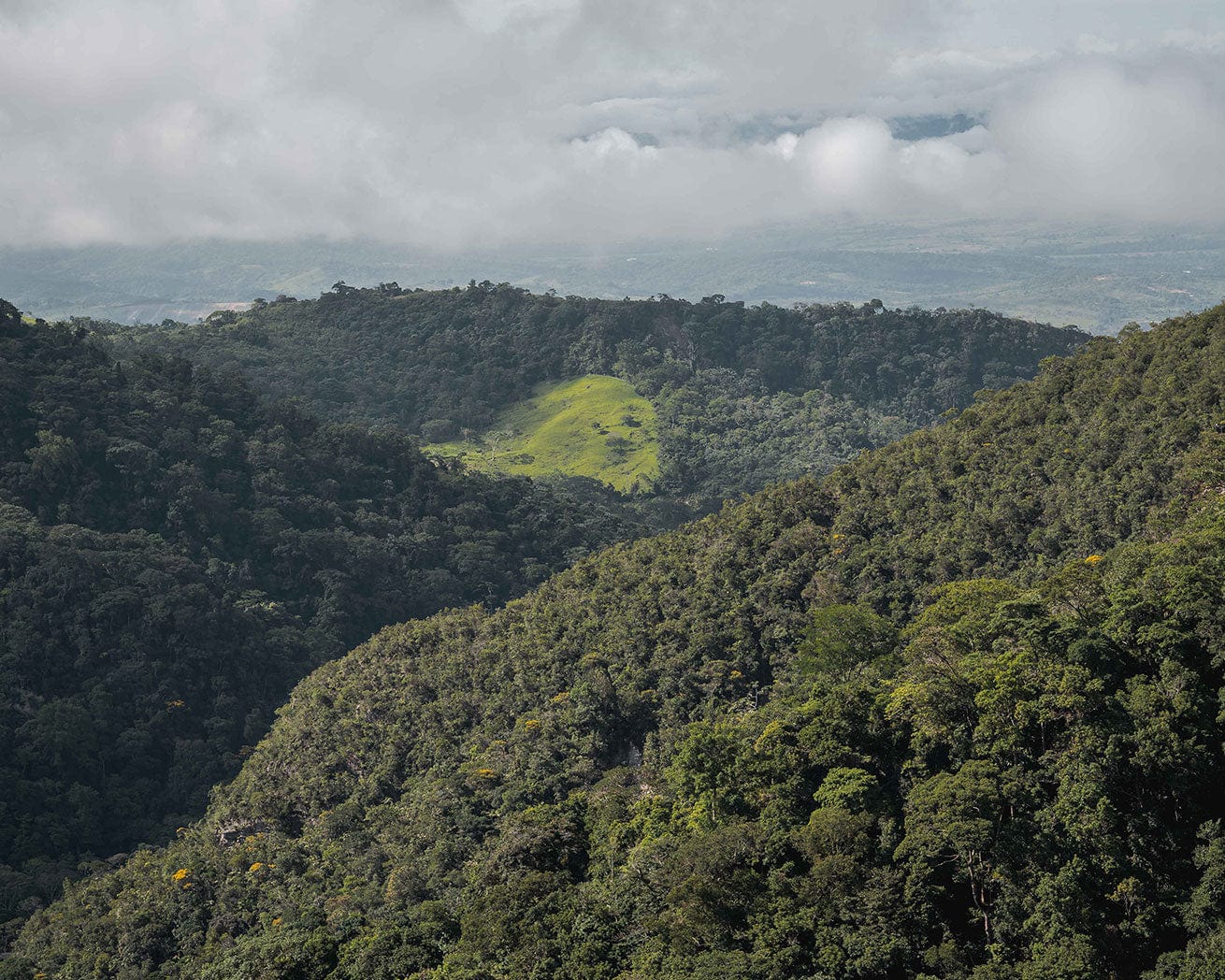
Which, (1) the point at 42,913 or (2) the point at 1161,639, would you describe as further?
(1) the point at 42,913

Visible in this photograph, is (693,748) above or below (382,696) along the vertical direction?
above

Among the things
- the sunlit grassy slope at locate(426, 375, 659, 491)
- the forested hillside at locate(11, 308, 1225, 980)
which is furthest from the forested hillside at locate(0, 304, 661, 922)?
the sunlit grassy slope at locate(426, 375, 659, 491)

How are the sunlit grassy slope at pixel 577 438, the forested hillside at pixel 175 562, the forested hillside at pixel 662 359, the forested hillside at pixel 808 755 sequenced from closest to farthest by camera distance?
the forested hillside at pixel 808 755
the forested hillside at pixel 175 562
the sunlit grassy slope at pixel 577 438
the forested hillside at pixel 662 359

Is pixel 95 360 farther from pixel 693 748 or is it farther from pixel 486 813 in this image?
pixel 693 748

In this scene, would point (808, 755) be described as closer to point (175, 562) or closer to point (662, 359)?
point (175, 562)

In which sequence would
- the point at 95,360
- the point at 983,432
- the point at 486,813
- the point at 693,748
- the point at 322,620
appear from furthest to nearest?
the point at 95,360 → the point at 322,620 → the point at 983,432 → the point at 486,813 → the point at 693,748

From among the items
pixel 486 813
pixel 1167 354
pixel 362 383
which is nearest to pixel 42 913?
pixel 486 813

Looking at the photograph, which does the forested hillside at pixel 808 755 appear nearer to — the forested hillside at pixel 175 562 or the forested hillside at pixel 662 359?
the forested hillside at pixel 175 562

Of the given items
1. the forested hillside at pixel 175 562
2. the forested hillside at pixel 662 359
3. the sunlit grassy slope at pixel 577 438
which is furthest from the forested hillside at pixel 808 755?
the forested hillside at pixel 662 359
